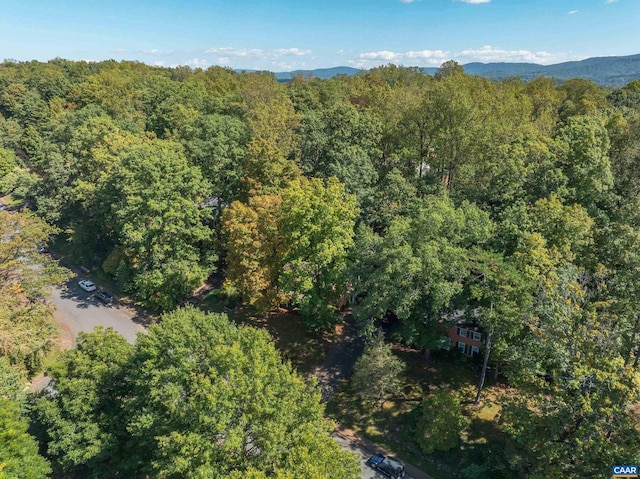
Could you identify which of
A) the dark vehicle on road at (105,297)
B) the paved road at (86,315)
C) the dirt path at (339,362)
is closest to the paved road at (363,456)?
the dirt path at (339,362)

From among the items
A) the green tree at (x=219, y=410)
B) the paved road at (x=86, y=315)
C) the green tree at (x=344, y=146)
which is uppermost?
the green tree at (x=344, y=146)

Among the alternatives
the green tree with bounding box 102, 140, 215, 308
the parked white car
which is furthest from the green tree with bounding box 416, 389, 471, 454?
the parked white car

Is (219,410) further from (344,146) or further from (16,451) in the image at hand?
(344,146)

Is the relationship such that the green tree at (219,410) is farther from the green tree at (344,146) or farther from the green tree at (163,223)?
the green tree at (344,146)

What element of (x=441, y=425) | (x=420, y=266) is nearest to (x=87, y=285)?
(x=420, y=266)

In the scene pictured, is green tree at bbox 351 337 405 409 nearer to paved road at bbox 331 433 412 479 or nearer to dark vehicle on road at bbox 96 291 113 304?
paved road at bbox 331 433 412 479

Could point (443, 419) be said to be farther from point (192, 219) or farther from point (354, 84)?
point (354, 84)

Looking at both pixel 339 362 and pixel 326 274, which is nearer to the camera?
pixel 326 274
